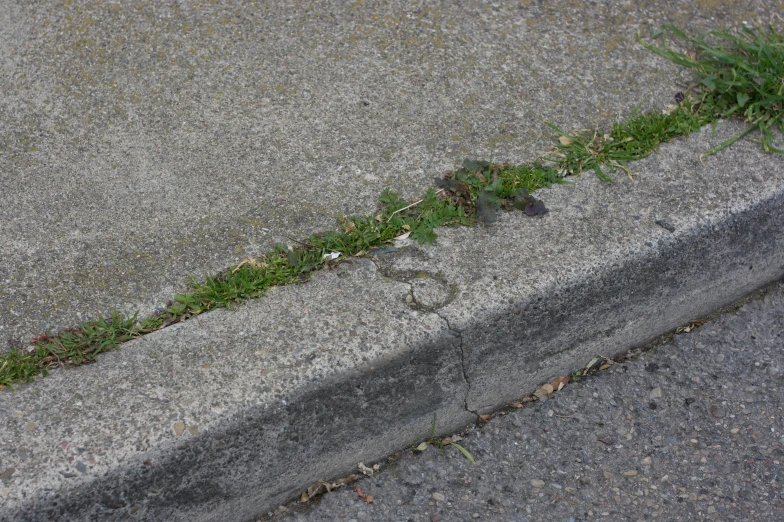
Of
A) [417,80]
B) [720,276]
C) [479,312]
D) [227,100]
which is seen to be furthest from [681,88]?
[227,100]

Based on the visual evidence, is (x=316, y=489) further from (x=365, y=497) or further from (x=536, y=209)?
(x=536, y=209)

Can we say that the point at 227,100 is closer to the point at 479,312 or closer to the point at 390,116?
the point at 390,116

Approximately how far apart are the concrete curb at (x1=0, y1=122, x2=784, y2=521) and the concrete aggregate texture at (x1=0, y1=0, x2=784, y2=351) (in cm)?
26

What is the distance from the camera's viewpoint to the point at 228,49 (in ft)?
9.02

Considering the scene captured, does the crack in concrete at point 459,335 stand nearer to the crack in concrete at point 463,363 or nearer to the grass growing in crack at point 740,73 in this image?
the crack in concrete at point 463,363

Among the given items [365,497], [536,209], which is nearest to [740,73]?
[536,209]

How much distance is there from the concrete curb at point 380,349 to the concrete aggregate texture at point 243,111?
0.26 meters

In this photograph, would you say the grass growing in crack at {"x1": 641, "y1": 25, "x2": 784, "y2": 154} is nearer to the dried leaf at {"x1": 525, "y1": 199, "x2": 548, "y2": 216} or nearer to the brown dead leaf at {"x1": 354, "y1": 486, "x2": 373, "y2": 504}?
the dried leaf at {"x1": 525, "y1": 199, "x2": 548, "y2": 216}

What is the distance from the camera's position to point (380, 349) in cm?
190

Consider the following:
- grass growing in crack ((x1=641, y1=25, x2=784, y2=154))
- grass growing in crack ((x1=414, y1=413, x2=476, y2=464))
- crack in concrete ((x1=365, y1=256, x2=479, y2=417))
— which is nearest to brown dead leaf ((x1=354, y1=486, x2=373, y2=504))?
grass growing in crack ((x1=414, y1=413, x2=476, y2=464))

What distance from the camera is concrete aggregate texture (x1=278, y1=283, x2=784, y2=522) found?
6.43ft

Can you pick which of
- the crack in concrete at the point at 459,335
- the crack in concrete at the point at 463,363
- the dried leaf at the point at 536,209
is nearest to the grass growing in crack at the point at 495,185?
the dried leaf at the point at 536,209

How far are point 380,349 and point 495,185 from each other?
0.71m

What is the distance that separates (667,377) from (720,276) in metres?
0.38
